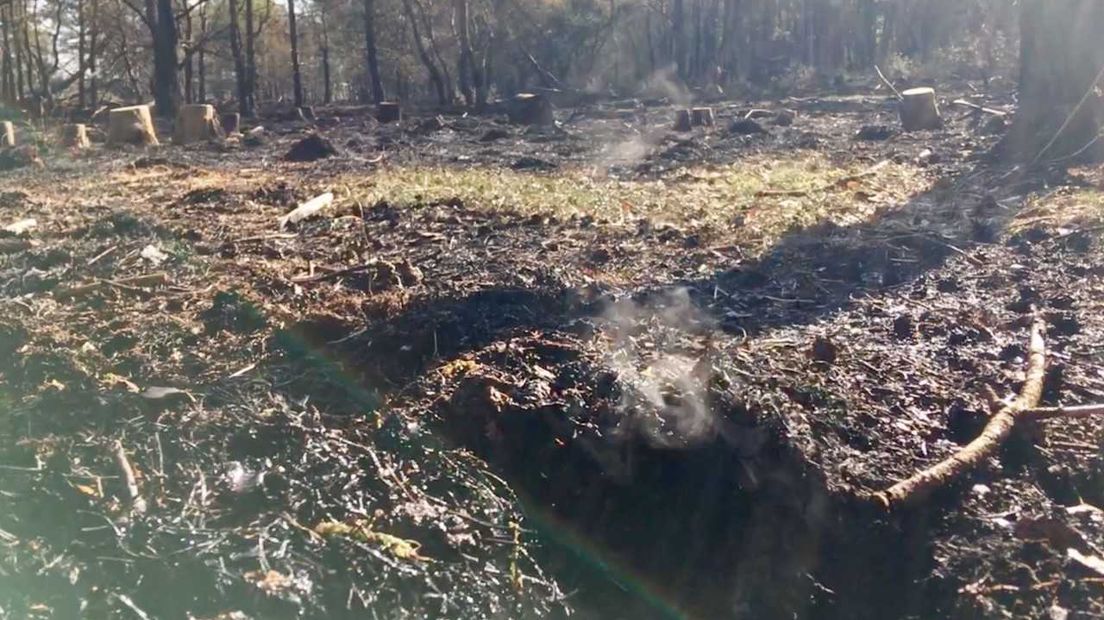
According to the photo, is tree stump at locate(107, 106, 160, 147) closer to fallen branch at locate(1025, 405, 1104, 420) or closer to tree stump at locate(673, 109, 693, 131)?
tree stump at locate(673, 109, 693, 131)

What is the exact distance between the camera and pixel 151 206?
27.9 ft

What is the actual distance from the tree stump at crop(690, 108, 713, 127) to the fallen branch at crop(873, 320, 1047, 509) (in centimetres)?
1444

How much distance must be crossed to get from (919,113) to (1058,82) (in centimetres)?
407

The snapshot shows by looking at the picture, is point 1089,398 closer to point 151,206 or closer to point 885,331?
point 885,331

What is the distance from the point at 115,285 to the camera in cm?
570

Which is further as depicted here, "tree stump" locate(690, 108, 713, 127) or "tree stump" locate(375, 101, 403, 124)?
"tree stump" locate(375, 101, 403, 124)

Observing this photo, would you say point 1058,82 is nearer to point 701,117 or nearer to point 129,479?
point 701,117

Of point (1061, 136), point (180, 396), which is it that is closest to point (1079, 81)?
point (1061, 136)

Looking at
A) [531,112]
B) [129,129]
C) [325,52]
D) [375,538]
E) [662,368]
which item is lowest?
[375,538]

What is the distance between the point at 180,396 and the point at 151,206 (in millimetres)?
4599

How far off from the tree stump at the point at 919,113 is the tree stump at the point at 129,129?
10.8 meters

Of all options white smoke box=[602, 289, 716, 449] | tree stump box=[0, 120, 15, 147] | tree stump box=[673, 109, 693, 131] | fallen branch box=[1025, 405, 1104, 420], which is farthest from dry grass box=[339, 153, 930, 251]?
tree stump box=[0, 120, 15, 147]

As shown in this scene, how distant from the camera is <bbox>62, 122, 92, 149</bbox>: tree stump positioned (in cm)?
1531

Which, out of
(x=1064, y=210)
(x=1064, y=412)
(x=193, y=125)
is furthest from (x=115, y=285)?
(x=193, y=125)
